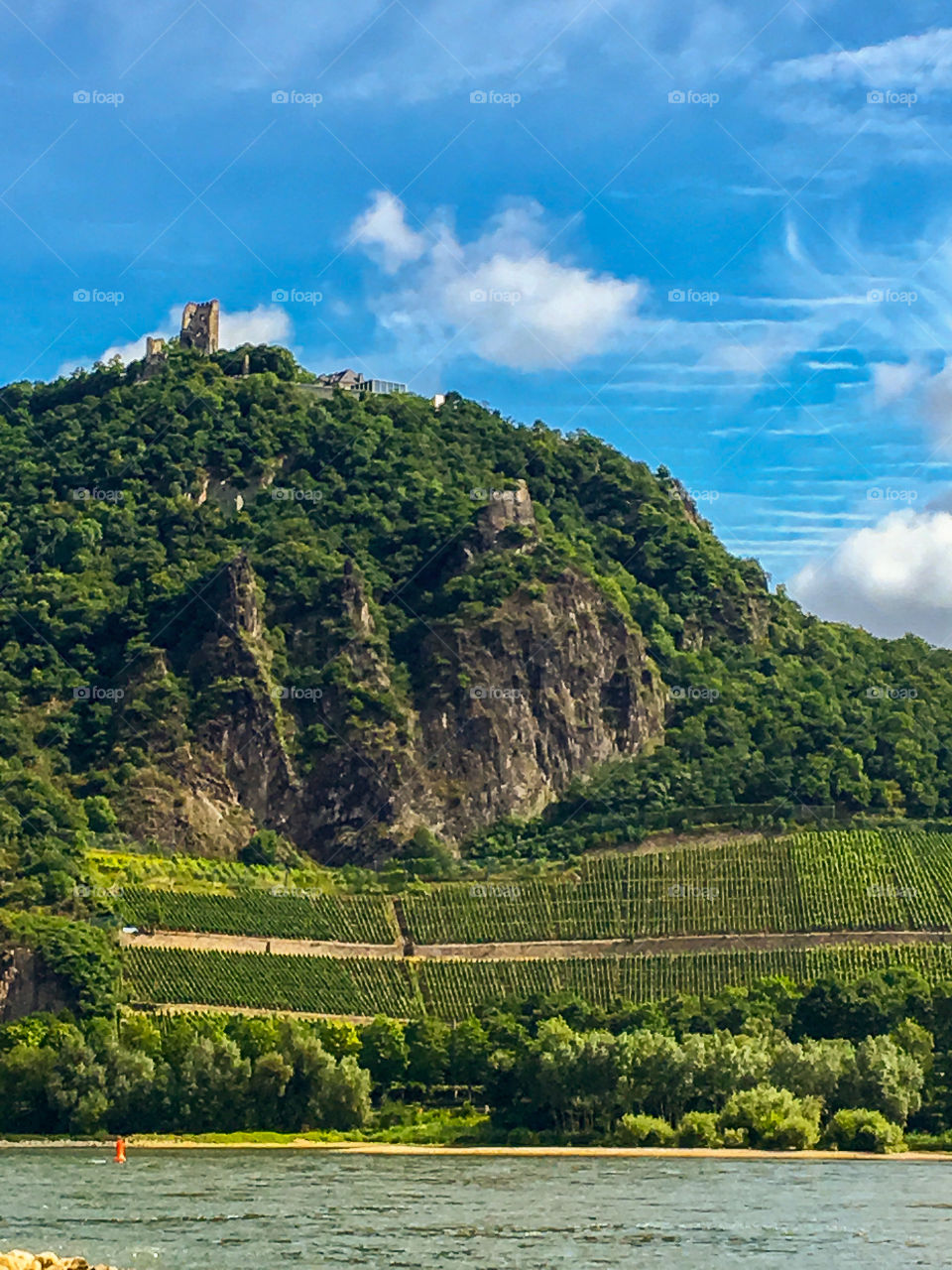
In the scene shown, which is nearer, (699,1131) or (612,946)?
(699,1131)

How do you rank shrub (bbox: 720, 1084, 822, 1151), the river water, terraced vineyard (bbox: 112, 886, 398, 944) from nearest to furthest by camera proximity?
the river water < shrub (bbox: 720, 1084, 822, 1151) < terraced vineyard (bbox: 112, 886, 398, 944)

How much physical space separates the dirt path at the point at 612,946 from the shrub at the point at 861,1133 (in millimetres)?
25800

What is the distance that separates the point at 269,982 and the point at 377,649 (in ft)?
117

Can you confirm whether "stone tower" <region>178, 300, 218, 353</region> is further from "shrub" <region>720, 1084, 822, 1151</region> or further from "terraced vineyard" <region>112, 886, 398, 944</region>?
"shrub" <region>720, 1084, 822, 1151</region>

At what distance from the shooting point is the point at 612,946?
106812mm

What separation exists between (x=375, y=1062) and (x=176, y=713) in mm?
39474

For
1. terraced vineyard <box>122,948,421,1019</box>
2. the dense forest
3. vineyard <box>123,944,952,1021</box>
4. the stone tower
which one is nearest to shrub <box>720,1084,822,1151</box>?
the dense forest

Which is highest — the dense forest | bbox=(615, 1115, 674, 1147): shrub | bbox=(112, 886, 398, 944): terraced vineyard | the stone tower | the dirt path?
the stone tower

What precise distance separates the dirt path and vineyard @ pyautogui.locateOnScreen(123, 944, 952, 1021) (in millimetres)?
1019

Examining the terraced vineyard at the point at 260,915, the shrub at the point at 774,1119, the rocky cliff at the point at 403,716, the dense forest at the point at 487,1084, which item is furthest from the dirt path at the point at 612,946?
the shrub at the point at 774,1119

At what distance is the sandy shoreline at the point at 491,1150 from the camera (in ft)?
254

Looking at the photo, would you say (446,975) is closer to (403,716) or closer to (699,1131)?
(699,1131)

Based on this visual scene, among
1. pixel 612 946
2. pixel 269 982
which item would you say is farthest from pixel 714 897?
pixel 269 982

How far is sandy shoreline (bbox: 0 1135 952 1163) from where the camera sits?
77.5 m
